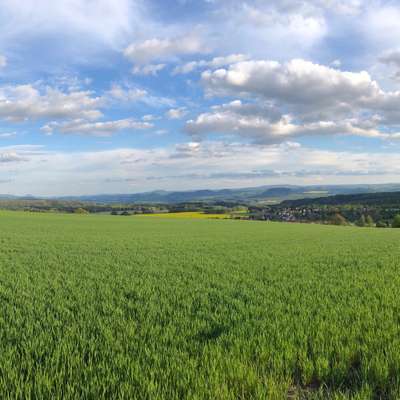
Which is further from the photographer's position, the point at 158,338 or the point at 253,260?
the point at 253,260

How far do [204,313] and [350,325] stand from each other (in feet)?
9.55

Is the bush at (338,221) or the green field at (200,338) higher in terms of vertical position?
the green field at (200,338)

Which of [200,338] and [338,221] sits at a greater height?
[200,338]

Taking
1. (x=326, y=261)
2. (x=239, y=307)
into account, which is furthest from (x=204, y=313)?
(x=326, y=261)

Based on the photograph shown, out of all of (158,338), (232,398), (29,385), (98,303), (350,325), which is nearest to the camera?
(232,398)

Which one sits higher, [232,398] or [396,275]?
Answer: [232,398]

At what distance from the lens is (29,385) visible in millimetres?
4273

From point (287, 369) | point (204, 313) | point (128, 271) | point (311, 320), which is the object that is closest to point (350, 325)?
point (311, 320)

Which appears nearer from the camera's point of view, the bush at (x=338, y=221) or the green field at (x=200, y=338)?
the green field at (x=200, y=338)

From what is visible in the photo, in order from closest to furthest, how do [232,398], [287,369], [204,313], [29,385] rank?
[232,398], [29,385], [287,369], [204,313]

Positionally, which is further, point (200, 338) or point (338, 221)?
point (338, 221)

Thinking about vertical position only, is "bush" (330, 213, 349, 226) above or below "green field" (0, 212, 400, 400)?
below

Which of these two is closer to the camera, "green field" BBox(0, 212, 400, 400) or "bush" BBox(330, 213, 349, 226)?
"green field" BBox(0, 212, 400, 400)

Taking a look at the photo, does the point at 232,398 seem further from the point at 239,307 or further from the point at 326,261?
the point at 326,261
